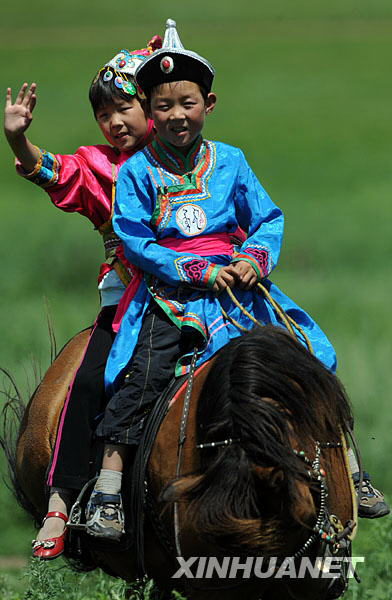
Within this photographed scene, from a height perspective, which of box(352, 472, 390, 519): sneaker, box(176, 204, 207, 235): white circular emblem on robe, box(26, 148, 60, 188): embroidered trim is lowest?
box(352, 472, 390, 519): sneaker

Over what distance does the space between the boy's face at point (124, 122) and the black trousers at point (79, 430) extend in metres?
1.03

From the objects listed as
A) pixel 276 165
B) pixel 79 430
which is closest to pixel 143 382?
pixel 79 430

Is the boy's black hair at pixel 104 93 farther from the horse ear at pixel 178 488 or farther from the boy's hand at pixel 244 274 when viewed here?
the horse ear at pixel 178 488

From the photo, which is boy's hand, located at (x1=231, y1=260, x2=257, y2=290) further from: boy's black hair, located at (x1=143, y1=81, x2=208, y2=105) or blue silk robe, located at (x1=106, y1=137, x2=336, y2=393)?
boy's black hair, located at (x1=143, y1=81, x2=208, y2=105)

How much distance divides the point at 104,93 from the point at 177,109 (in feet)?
2.05

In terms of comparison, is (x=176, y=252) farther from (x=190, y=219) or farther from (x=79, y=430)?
(x=79, y=430)

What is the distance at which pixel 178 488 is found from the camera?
3.80 metres

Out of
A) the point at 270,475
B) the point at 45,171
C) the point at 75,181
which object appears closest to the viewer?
the point at 270,475

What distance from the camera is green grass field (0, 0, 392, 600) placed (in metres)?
11.0

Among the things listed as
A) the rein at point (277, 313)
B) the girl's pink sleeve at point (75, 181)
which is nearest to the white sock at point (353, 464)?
the rein at point (277, 313)

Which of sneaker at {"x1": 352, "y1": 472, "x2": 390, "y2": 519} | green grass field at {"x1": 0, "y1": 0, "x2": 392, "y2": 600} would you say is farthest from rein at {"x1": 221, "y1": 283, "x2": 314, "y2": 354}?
green grass field at {"x1": 0, "y1": 0, "x2": 392, "y2": 600}

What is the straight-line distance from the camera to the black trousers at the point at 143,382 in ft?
14.3

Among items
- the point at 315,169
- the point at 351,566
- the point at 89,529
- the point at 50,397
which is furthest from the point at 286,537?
the point at 315,169

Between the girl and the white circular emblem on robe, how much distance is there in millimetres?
352
